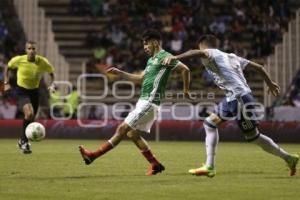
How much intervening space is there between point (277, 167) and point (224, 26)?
59.0 ft

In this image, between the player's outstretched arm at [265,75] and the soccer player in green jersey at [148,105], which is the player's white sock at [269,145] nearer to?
the player's outstretched arm at [265,75]

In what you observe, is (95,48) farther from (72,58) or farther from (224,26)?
(224,26)

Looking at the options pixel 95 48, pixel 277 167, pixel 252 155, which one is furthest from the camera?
pixel 95 48

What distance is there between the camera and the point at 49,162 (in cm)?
1641

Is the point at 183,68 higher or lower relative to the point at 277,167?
higher

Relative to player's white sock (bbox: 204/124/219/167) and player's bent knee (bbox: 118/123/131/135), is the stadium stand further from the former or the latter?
player's white sock (bbox: 204/124/219/167)

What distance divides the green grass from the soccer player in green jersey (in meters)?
0.33

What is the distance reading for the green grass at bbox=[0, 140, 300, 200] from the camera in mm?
10781

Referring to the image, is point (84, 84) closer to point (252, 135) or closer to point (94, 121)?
point (94, 121)

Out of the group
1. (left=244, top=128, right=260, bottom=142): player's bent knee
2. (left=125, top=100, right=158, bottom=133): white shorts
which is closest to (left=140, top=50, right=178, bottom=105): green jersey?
(left=125, top=100, right=158, bottom=133): white shorts

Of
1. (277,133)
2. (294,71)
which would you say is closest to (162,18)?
(294,71)

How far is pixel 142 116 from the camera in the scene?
45.2ft

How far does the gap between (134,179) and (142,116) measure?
132 centimetres

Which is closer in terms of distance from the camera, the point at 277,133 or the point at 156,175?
the point at 156,175
